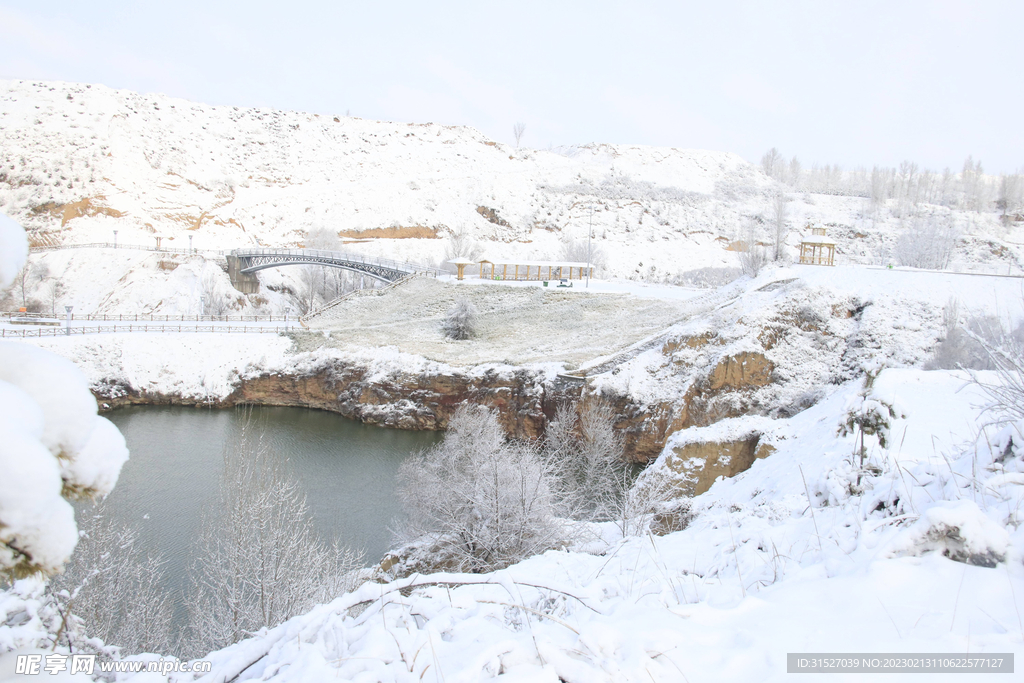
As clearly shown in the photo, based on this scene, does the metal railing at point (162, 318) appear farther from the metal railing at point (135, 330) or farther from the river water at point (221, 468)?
the river water at point (221, 468)

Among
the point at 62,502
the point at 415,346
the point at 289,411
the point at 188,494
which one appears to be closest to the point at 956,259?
the point at 415,346

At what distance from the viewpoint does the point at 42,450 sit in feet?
4.76

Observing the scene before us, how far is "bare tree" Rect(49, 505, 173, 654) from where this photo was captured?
10.9m

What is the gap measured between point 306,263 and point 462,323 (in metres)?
22.9

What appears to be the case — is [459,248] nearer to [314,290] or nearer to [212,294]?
[314,290]

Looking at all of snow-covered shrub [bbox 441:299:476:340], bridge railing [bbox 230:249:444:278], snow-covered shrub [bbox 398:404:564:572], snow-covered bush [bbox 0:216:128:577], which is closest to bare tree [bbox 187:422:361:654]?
→ snow-covered shrub [bbox 398:404:564:572]

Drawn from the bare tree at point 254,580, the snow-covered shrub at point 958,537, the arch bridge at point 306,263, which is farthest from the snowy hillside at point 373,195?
the snow-covered shrub at point 958,537

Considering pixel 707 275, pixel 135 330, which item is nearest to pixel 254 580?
pixel 135 330

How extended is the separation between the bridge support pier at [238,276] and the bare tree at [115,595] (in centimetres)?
4763

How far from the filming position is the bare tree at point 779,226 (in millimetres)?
55312

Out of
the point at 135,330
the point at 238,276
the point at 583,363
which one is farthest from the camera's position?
the point at 238,276

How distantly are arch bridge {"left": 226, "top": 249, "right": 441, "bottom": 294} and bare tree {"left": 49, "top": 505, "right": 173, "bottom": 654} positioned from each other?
4176 centimetres

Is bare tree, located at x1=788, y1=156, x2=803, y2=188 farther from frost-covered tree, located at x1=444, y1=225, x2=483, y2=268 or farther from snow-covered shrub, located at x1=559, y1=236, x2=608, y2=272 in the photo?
frost-covered tree, located at x1=444, y1=225, x2=483, y2=268

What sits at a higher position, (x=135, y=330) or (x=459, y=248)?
(x=459, y=248)
